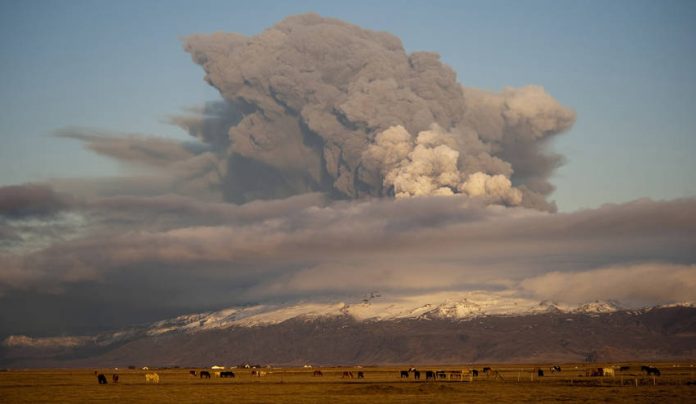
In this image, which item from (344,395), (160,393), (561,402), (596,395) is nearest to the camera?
(561,402)

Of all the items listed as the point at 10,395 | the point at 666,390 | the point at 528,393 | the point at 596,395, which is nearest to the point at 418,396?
the point at 528,393

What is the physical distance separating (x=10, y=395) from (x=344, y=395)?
1558 inches

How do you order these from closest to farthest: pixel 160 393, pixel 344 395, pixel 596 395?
pixel 596 395, pixel 344 395, pixel 160 393

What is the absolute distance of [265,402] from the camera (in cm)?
9269

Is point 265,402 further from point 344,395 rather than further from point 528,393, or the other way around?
point 528,393

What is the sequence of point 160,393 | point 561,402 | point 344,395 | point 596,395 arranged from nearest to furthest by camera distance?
point 561,402, point 596,395, point 344,395, point 160,393

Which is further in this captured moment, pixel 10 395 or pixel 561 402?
pixel 10 395

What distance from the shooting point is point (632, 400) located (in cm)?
8919

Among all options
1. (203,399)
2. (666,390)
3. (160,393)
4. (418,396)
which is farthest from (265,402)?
(666,390)

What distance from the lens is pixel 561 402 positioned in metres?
87.4

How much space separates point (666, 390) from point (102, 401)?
2360 inches

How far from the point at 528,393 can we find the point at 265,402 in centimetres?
2881

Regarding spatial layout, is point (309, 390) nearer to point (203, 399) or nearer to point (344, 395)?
point (344, 395)

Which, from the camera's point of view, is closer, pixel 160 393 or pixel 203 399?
pixel 203 399
